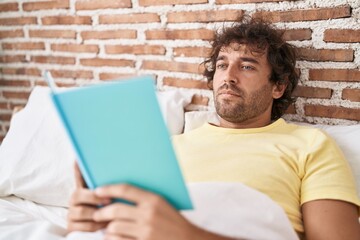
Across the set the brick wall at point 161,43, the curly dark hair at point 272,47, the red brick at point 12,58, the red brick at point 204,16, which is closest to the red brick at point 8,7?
the brick wall at point 161,43

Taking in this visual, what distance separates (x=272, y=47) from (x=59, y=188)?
93cm

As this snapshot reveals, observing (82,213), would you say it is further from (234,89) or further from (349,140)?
(349,140)

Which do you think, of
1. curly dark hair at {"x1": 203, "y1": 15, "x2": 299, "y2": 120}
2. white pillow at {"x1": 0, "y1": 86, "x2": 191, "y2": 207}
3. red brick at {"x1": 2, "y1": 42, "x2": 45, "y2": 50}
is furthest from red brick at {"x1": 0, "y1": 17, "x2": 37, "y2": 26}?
curly dark hair at {"x1": 203, "y1": 15, "x2": 299, "y2": 120}

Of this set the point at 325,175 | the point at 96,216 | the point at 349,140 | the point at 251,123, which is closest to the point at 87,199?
the point at 96,216

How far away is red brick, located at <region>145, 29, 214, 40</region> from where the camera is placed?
152 centimetres

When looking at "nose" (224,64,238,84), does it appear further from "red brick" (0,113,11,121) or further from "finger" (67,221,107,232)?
"red brick" (0,113,11,121)

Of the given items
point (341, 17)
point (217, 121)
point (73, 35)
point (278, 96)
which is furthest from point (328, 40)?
point (73, 35)

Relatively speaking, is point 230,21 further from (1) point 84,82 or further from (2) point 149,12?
(1) point 84,82

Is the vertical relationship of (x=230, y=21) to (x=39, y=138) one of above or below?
above

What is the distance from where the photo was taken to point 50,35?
200 centimetres

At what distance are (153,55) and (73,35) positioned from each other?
0.51 m

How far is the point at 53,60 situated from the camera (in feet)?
6.61

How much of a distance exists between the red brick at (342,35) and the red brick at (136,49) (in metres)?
0.70

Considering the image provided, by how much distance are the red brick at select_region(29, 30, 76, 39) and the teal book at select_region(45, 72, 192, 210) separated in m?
1.40
